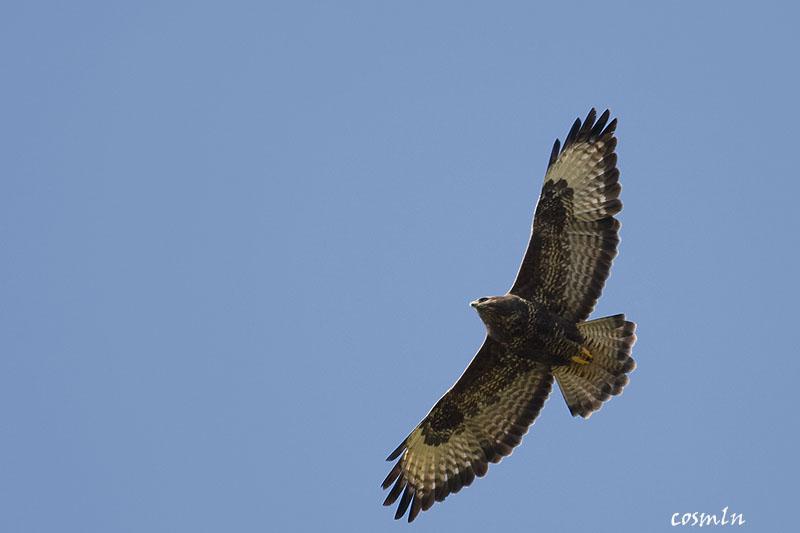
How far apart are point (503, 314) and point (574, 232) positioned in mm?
1342

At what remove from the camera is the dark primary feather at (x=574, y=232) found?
12.1m

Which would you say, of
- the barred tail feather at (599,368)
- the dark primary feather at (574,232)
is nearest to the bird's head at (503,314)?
the dark primary feather at (574,232)

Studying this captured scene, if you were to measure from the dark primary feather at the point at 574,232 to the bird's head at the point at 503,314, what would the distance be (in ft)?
1.42

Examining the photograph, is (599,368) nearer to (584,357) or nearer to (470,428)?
(584,357)

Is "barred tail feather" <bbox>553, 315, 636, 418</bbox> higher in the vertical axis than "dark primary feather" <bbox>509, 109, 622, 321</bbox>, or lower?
lower

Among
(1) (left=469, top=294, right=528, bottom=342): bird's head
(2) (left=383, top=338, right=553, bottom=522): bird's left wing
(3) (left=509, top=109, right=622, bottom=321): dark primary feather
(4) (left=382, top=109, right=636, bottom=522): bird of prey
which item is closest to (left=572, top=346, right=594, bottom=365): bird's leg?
(4) (left=382, top=109, right=636, bottom=522): bird of prey

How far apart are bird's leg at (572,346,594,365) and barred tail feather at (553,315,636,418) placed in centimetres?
5

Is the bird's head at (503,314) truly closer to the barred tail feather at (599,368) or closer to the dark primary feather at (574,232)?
the dark primary feather at (574,232)

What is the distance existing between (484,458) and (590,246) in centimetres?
301

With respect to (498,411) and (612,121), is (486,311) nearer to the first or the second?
(498,411)

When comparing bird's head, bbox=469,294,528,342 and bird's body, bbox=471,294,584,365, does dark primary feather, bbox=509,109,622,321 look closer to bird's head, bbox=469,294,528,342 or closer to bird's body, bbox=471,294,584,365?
bird's body, bbox=471,294,584,365

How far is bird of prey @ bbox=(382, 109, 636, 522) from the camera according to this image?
12055 mm

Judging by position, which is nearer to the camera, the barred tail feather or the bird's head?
the bird's head

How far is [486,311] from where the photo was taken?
11.8m
